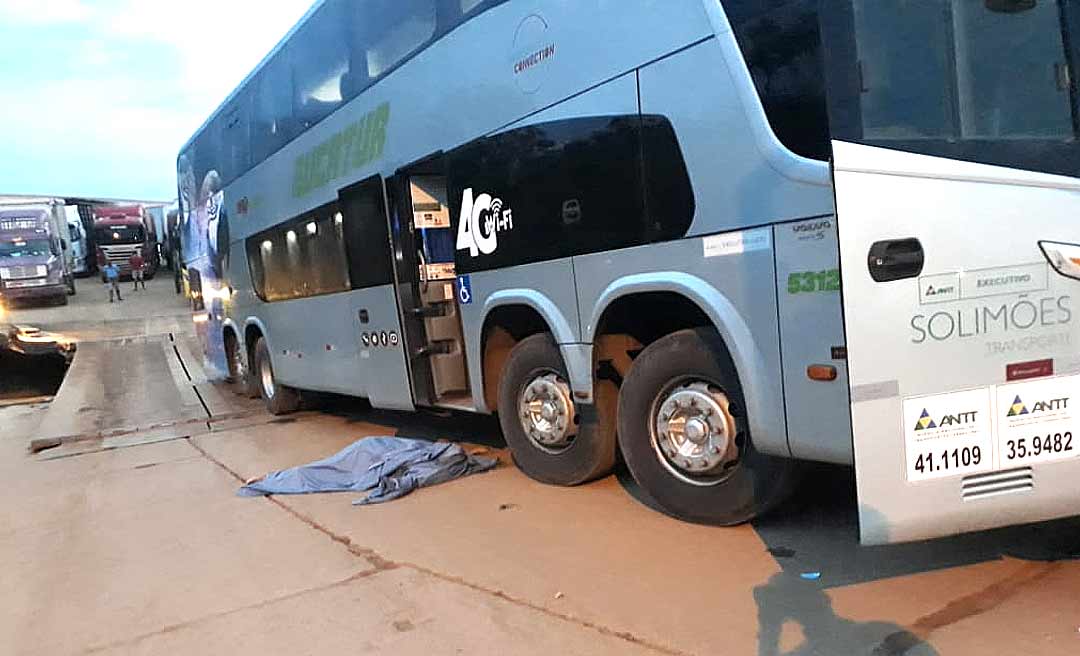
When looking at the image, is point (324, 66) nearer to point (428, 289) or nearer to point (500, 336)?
point (428, 289)

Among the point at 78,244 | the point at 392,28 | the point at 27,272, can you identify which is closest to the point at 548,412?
the point at 392,28

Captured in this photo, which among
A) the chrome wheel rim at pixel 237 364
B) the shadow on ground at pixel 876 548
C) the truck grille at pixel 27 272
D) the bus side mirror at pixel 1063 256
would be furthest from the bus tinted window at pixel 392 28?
the truck grille at pixel 27 272

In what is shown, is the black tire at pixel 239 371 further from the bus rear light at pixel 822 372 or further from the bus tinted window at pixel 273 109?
the bus rear light at pixel 822 372

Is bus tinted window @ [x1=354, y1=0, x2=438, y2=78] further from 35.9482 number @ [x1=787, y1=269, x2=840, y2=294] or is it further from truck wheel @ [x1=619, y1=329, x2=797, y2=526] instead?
35.9482 number @ [x1=787, y1=269, x2=840, y2=294]

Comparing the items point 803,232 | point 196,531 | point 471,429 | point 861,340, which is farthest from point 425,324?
point 861,340

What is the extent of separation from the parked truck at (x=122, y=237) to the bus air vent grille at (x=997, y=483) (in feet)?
141

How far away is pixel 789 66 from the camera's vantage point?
3584 millimetres

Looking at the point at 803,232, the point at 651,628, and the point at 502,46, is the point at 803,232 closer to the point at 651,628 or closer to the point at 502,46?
the point at 651,628

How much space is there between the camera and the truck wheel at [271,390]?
11242mm

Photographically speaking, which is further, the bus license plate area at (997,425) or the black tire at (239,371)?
the black tire at (239,371)

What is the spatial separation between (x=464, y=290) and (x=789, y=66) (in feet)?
11.0

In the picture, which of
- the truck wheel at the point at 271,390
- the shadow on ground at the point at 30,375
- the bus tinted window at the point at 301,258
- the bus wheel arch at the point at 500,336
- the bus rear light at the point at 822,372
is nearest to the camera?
the bus rear light at the point at 822,372

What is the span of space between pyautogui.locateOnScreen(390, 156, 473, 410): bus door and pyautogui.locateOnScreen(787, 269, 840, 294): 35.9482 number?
3.70 metres

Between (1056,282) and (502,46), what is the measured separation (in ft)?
12.2
